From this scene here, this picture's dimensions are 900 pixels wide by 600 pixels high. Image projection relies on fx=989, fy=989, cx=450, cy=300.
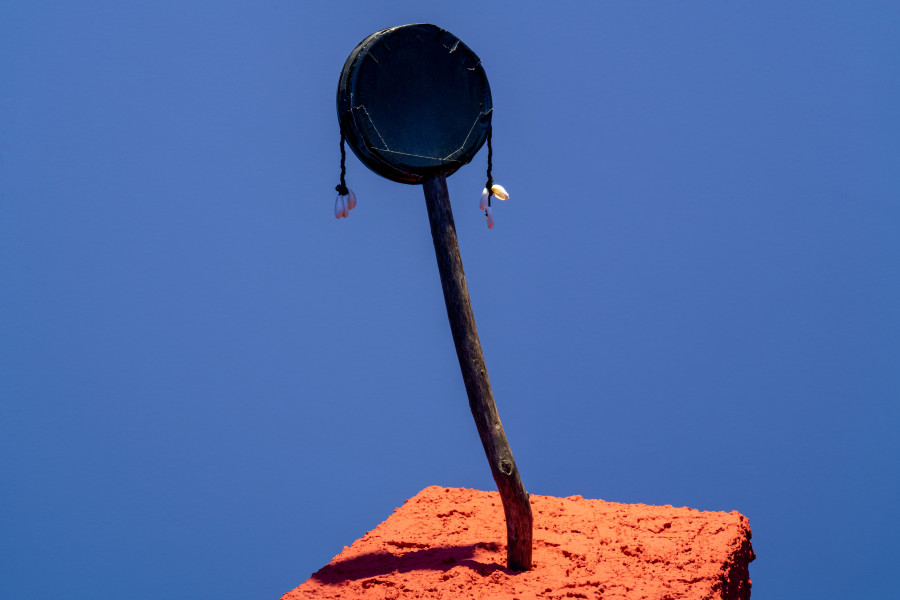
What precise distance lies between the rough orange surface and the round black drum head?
0.95m

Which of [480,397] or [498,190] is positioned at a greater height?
[498,190]

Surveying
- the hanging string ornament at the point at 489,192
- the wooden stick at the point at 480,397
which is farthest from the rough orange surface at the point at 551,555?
the hanging string ornament at the point at 489,192

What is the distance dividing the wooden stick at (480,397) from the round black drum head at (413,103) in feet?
0.50

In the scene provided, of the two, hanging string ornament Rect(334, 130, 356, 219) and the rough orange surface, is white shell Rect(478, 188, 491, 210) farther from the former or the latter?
the rough orange surface

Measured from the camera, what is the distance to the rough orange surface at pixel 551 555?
227cm

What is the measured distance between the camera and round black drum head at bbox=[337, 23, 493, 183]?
234 cm

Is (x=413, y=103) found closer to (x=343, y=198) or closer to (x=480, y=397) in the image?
(x=343, y=198)

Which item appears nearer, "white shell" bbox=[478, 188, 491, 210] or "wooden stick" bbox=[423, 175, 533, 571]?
"wooden stick" bbox=[423, 175, 533, 571]

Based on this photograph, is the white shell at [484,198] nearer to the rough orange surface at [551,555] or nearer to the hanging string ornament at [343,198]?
the hanging string ornament at [343,198]

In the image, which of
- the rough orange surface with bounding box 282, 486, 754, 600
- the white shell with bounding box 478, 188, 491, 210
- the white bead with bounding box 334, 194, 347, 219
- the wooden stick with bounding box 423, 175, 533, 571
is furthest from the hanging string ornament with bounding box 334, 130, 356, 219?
the rough orange surface with bounding box 282, 486, 754, 600

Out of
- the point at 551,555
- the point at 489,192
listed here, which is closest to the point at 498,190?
the point at 489,192

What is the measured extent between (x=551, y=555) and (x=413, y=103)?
1.18 metres

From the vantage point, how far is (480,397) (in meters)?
2.38

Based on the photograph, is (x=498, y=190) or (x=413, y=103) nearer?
(x=413, y=103)
